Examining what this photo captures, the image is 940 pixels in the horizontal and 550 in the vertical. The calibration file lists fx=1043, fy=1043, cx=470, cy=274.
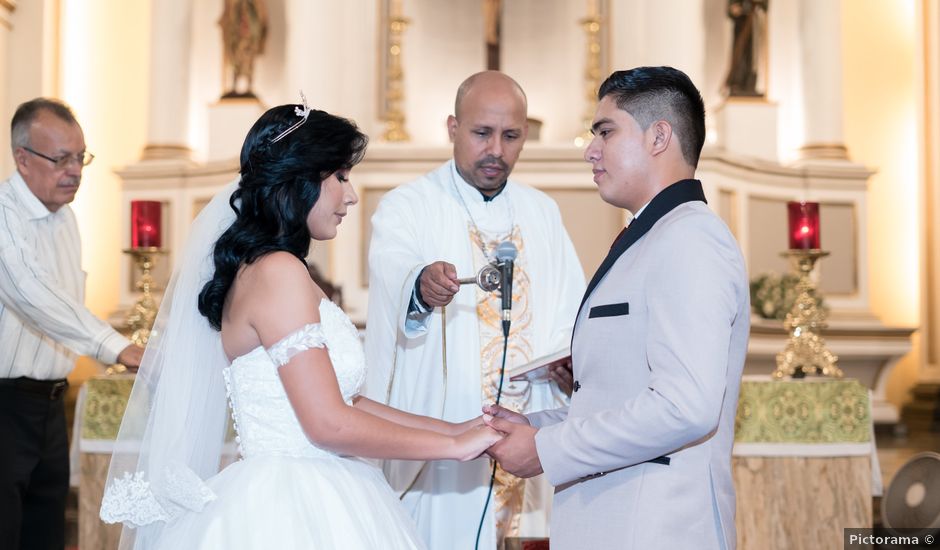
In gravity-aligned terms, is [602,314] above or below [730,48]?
below

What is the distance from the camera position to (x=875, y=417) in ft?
31.2

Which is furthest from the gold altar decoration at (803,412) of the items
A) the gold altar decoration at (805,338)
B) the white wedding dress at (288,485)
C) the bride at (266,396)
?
the white wedding dress at (288,485)

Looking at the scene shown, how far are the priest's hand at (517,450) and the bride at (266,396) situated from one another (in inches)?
1.8

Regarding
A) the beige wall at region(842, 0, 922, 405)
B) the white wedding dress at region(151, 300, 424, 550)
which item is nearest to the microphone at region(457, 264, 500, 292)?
the white wedding dress at region(151, 300, 424, 550)

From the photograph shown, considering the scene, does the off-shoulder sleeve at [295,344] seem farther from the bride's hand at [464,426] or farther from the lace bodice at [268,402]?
the bride's hand at [464,426]

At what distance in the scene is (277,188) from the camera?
109 inches

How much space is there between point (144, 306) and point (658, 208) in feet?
11.0

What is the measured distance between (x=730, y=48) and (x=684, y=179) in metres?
7.91

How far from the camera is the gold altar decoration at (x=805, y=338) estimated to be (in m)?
5.07

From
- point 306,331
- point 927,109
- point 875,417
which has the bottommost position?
point 875,417

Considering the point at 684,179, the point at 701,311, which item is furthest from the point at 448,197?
the point at 701,311

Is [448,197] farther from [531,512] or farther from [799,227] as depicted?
[799,227]

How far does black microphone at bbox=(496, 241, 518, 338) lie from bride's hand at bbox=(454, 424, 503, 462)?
65 cm

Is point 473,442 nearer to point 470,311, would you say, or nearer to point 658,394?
point 658,394
